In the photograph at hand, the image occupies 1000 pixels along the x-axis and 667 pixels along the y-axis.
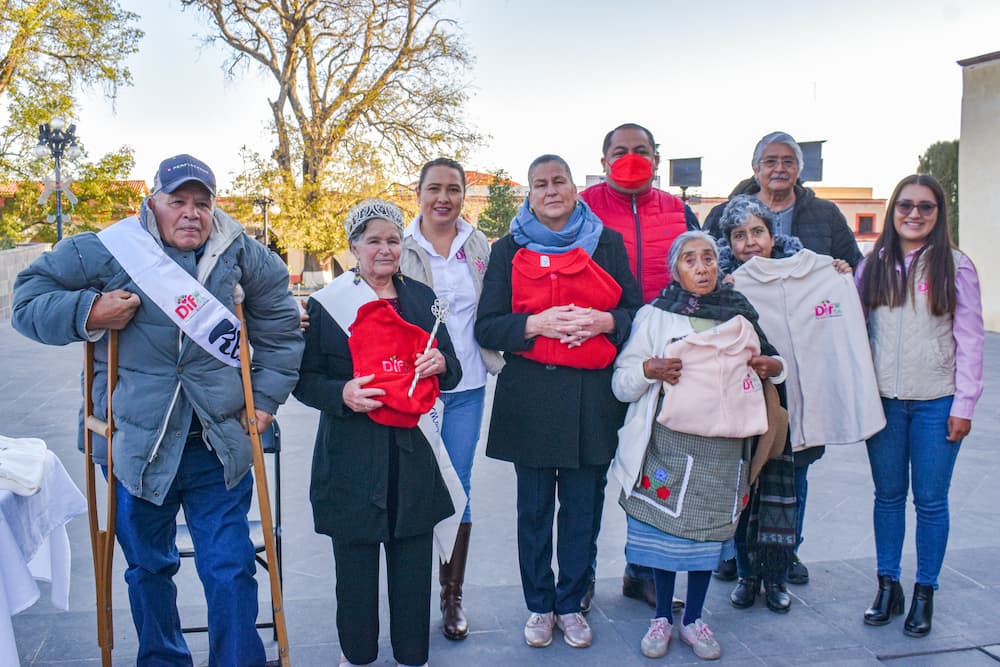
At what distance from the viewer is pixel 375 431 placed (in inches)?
112

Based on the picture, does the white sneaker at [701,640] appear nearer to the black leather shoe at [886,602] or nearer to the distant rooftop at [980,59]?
the black leather shoe at [886,602]

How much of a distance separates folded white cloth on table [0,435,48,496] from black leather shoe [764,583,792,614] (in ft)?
9.57

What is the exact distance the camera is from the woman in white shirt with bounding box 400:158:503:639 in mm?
3367

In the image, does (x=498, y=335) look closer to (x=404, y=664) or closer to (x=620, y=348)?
(x=620, y=348)

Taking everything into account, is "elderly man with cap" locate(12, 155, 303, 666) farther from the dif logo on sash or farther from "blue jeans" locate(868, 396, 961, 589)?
"blue jeans" locate(868, 396, 961, 589)

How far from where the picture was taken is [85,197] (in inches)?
1172

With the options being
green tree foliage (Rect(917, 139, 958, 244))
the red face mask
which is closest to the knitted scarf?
the red face mask

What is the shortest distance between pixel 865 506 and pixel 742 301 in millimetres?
2767

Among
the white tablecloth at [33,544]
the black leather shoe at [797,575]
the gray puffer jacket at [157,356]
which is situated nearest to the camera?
the white tablecloth at [33,544]

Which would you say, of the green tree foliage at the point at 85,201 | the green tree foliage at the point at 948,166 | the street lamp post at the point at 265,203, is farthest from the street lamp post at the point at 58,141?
the green tree foliage at the point at 948,166

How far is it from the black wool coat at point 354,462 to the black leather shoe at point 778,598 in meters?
1.64

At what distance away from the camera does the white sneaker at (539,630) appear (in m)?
3.28

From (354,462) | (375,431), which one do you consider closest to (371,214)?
(375,431)

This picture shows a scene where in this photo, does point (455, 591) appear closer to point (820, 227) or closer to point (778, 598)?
point (778, 598)
